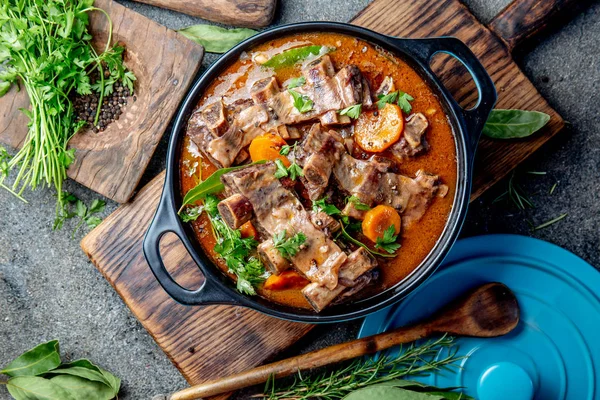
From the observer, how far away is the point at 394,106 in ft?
7.63

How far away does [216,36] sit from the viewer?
114 inches

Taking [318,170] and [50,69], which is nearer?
[318,170]

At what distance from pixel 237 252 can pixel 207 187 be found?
283mm

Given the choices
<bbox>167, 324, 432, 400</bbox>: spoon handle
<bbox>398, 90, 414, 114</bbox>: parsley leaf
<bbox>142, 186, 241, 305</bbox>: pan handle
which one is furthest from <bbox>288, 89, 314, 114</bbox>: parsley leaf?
<bbox>167, 324, 432, 400</bbox>: spoon handle

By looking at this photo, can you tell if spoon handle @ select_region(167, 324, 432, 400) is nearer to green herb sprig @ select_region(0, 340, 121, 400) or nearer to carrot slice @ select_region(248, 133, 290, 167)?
green herb sprig @ select_region(0, 340, 121, 400)

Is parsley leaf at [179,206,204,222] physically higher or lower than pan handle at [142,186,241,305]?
higher

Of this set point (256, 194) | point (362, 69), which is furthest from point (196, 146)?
point (362, 69)

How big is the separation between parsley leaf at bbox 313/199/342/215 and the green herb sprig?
1533mm

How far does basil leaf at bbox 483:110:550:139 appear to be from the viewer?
2615mm

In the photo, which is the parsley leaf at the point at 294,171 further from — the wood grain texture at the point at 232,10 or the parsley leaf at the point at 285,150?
the wood grain texture at the point at 232,10

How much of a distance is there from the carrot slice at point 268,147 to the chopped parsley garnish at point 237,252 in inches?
10.1

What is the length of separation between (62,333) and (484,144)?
2.37 metres

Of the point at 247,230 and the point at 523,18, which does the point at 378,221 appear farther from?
the point at 523,18

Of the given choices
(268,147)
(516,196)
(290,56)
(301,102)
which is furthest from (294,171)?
(516,196)
